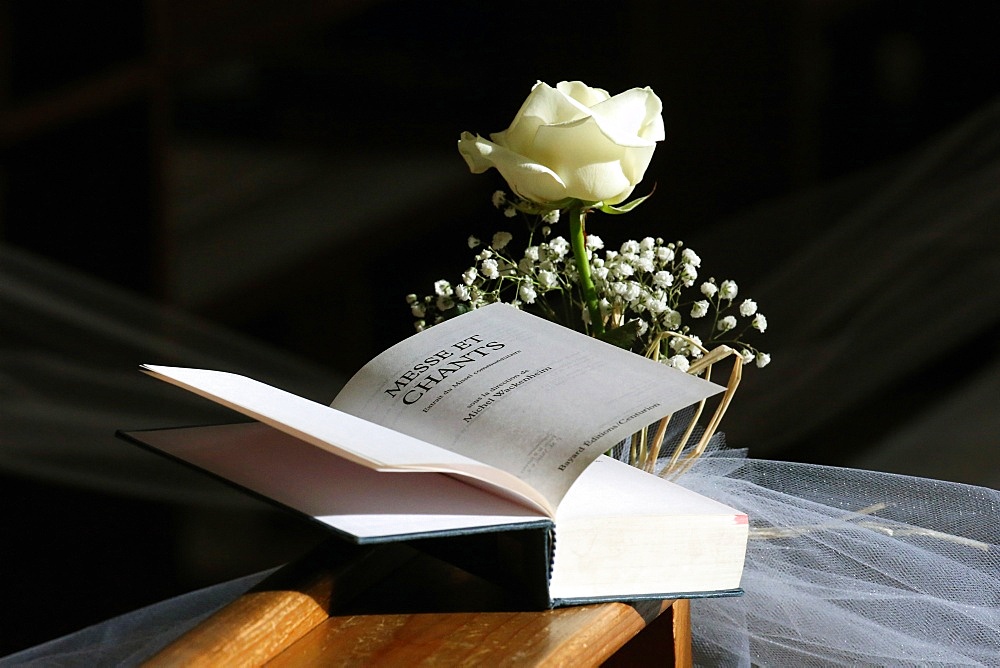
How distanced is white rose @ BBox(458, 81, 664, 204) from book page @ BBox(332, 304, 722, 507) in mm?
73

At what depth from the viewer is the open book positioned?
446mm

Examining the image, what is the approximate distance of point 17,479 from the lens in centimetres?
177

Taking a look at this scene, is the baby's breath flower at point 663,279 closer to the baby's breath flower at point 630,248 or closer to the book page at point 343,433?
the baby's breath flower at point 630,248

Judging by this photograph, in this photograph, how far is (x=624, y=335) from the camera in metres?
0.60

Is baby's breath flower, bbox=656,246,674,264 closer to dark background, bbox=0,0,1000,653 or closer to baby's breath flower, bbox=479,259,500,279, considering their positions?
baby's breath flower, bbox=479,259,500,279

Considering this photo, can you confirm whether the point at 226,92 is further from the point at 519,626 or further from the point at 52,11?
the point at 519,626

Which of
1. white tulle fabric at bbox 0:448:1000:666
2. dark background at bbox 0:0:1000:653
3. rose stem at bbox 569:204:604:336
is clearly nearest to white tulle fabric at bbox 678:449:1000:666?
white tulle fabric at bbox 0:448:1000:666

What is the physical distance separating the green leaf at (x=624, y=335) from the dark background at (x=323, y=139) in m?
1.10

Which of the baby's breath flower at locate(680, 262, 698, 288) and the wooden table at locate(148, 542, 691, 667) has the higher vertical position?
the baby's breath flower at locate(680, 262, 698, 288)

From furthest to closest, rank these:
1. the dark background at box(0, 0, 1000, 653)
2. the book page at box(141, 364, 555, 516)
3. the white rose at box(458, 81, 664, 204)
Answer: the dark background at box(0, 0, 1000, 653)
the white rose at box(458, 81, 664, 204)
the book page at box(141, 364, 555, 516)

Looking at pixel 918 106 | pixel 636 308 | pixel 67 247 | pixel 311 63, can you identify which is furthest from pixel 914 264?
pixel 67 247

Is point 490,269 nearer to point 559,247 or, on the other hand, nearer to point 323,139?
point 559,247

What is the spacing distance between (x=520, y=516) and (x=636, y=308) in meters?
0.21

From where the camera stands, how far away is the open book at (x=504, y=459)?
45 cm
